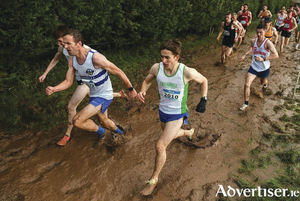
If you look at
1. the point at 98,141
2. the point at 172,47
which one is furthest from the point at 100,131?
the point at 172,47

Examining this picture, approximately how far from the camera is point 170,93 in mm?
3467

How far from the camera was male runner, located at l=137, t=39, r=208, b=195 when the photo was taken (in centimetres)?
322

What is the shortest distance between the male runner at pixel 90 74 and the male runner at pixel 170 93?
2.24 feet

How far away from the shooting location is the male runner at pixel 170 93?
10.5 feet

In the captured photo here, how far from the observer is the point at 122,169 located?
13.3 ft

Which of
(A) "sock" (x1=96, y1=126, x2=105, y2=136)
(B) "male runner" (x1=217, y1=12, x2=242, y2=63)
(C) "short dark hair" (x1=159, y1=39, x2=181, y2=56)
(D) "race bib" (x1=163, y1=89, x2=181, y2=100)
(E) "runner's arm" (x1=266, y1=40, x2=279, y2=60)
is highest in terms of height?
(C) "short dark hair" (x1=159, y1=39, x2=181, y2=56)

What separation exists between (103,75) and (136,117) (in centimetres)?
179

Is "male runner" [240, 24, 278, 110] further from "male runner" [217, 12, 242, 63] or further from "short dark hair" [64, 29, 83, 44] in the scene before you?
"short dark hair" [64, 29, 83, 44]

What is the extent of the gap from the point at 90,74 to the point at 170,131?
62.9 inches

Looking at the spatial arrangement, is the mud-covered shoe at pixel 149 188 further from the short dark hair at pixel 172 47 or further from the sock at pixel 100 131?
the short dark hair at pixel 172 47

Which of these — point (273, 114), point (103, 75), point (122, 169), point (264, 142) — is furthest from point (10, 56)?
point (273, 114)

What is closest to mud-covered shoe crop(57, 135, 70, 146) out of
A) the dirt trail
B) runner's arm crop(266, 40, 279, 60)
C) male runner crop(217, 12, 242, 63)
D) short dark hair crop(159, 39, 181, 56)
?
the dirt trail

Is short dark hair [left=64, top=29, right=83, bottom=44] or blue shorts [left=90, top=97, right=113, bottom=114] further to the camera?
blue shorts [left=90, top=97, right=113, bottom=114]

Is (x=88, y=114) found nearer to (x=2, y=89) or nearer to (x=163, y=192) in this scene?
(x=163, y=192)
